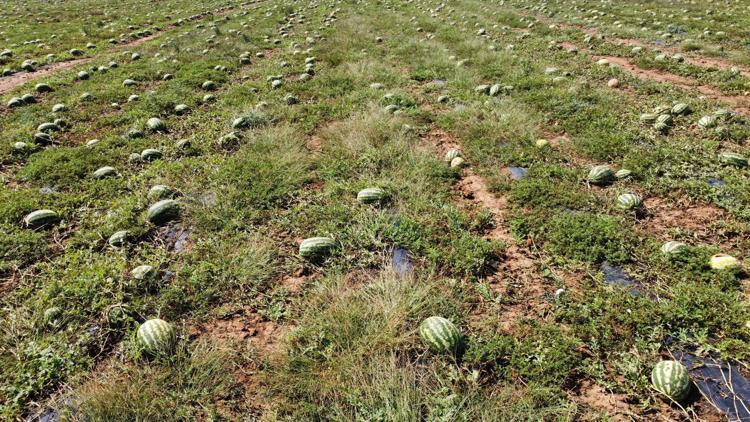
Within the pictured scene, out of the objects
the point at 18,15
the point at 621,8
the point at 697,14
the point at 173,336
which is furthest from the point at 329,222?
the point at 18,15

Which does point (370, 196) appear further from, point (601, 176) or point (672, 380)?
point (672, 380)

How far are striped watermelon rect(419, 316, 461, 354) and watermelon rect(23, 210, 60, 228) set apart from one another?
536 cm

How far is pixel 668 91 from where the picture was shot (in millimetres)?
8844

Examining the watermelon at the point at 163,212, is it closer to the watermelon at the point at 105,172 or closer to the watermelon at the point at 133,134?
the watermelon at the point at 105,172

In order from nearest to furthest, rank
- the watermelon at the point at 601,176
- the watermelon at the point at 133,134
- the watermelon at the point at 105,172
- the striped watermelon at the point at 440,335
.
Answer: the striped watermelon at the point at 440,335, the watermelon at the point at 601,176, the watermelon at the point at 105,172, the watermelon at the point at 133,134

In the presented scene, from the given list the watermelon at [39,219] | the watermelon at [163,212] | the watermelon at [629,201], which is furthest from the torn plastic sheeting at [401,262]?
the watermelon at [39,219]

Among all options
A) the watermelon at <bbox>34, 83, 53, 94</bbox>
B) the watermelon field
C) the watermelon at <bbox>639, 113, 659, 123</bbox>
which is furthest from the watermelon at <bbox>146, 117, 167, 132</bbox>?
the watermelon at <bbox>639, 113, 659, 123</bbox>

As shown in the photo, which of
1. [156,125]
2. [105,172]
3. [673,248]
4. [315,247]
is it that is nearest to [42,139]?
[156,125]

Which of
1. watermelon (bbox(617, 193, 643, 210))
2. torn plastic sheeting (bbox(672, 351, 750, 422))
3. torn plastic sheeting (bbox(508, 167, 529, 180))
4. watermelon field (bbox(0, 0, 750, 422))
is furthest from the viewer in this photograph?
torn plastic sheeting (bbox(508, 167, 529, 180))

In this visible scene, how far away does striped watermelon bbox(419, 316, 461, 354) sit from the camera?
11.6 feet

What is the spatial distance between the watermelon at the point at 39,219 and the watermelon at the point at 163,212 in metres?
1.31

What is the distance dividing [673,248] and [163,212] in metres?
6.47

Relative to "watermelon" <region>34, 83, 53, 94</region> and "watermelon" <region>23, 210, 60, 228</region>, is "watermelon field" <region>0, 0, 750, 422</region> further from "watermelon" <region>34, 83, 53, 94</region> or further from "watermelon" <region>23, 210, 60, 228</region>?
"watermelon" <region>34, 83, 53, 94</region>

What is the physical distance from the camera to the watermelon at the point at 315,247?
188 inches
